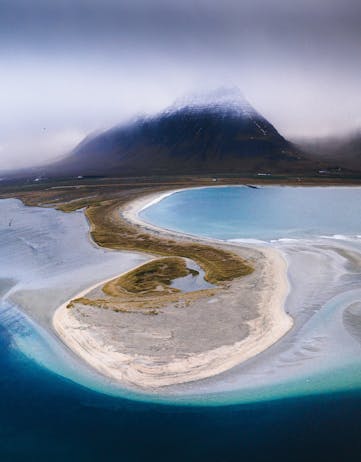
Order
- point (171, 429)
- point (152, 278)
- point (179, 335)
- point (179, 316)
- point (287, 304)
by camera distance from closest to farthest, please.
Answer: point (171, 429), point (179, 335), point (179, 316), point (287, 304), point (152, 278)

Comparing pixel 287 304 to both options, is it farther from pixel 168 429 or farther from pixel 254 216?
pixel 254 216

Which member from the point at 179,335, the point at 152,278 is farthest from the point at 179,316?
the point at 152,278

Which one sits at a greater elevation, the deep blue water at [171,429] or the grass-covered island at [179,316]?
the grass-covered island at [179,316]

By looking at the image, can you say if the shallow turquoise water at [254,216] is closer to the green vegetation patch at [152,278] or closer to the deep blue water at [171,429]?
the green vegetation patch at [152,278]

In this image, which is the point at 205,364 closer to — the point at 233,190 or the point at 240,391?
the point at 240,391

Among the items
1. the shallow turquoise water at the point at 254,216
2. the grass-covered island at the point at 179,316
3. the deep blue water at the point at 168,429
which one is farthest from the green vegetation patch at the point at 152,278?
the shallow turquoise water at the point at 254,216

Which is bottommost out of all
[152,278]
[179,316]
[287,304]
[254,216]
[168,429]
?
[168,429]

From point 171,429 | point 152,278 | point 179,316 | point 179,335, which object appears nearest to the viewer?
point 171,429

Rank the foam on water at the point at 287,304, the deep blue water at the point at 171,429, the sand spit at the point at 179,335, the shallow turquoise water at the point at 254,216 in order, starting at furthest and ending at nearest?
the shallow turquoise water at the point at 254,216 < the sand spit at the point at 179,335 < the foam on water at the point at 287,304 < the deep blue water at the point at 171,429

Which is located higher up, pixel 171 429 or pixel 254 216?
pixel 254 216
